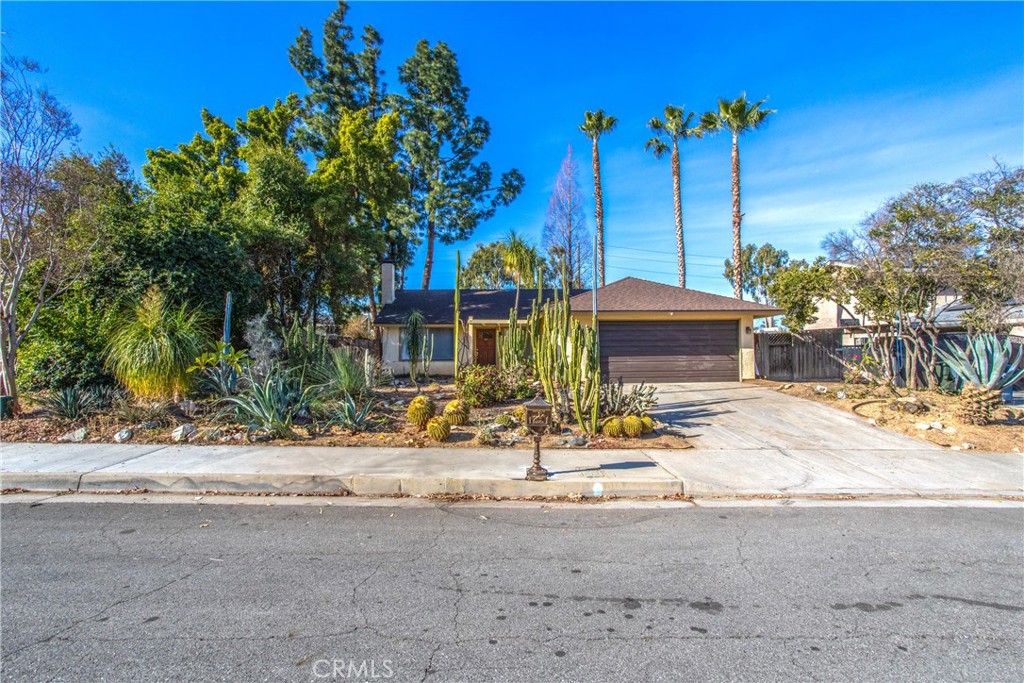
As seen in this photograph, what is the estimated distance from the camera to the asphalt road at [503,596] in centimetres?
279

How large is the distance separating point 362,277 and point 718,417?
1509 cm

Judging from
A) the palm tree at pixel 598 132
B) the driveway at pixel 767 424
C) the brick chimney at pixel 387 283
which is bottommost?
the driveway at pixel 767 424

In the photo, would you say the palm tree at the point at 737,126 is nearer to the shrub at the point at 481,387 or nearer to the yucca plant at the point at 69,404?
the shrub at the point at 481,387

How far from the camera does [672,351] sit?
1709 cm

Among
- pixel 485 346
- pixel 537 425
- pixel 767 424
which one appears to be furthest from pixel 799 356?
pixel 537 425

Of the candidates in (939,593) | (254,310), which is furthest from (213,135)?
(939,593)

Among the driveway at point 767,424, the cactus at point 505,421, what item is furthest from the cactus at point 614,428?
the cactus at point 505,421

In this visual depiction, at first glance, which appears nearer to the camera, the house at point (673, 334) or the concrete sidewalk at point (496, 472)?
the concrete sidewalk at point (496, 472)

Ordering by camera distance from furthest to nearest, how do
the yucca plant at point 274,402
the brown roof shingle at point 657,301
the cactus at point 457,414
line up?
1. the brown roof shingle at point 657,301
2. the cactus at point 457,414
3. the yucca plant at point 274,402

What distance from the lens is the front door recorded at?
21.3m

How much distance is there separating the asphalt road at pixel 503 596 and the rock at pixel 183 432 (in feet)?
9.51

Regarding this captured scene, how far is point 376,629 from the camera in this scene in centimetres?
311

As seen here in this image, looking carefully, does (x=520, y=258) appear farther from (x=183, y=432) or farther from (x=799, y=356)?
(x=799, y=356)

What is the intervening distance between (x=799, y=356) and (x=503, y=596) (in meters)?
18.8
